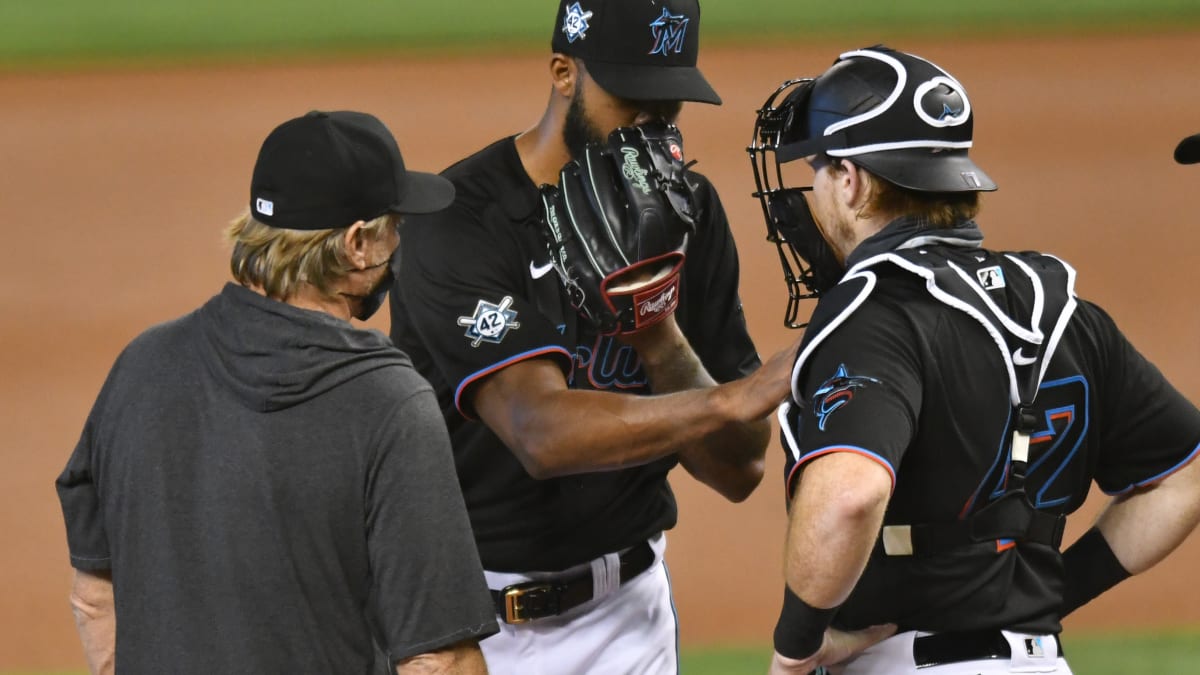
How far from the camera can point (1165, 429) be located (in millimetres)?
2969

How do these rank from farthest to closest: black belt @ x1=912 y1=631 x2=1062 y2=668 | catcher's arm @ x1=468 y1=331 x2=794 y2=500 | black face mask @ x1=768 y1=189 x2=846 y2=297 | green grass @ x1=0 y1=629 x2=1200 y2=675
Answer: green grass @ x1=0 y1=629 x2=1200 y2=675 → catcher's arm @ x1=468 y1=331 x2=794 y2=500 → black face mask @ x1=768 y1=189 x2=846 y2=297 → black belt @ x1=912 y1=631 x2=1062 y2=668

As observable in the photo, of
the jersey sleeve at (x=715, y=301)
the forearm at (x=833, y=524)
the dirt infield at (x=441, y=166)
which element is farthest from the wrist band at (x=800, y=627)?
the dirt infield at (x=441, y=166)

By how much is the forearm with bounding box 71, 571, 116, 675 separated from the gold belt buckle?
1149 millimetres

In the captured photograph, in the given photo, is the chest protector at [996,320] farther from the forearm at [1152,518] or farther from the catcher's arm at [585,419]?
the catcher's arm at [585,419]

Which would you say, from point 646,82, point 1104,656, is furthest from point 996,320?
point 1104,656

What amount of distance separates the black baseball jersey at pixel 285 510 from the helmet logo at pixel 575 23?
145 centimetres

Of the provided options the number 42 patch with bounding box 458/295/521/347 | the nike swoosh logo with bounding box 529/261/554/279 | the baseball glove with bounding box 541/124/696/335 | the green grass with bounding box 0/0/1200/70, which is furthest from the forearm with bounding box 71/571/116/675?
the green grass with bounding box 0/0/1200/70

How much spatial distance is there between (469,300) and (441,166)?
246 inches

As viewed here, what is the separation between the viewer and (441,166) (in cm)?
973

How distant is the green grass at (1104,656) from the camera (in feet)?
18.6

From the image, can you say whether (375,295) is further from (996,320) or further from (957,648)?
(957,648)

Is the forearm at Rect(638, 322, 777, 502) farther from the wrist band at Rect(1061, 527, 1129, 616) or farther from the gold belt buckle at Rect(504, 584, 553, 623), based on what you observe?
the wrist band at Rect(1061, 527, 1129, 616)

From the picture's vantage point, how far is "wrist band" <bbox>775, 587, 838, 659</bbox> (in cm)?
267

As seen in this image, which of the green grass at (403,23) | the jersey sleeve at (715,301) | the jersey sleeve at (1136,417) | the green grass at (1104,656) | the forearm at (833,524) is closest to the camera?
the forearm at (833,524)
